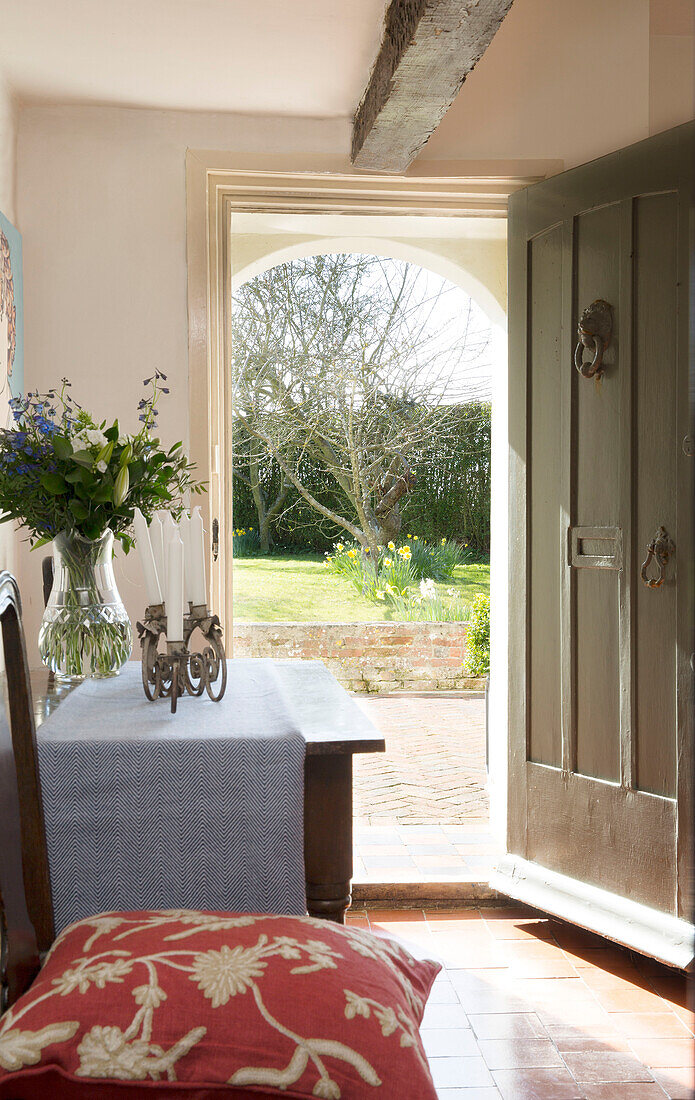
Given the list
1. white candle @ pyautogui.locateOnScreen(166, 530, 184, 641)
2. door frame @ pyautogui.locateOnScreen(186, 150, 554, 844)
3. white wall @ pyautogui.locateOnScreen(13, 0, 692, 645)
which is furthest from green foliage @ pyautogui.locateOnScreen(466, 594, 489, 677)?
white candle @ pyautogui.locateOnScreen(166, 530, 184, 641)

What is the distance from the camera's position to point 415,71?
215 cm

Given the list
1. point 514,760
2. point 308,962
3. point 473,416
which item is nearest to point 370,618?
point 473,416

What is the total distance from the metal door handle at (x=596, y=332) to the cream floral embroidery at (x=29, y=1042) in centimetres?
218

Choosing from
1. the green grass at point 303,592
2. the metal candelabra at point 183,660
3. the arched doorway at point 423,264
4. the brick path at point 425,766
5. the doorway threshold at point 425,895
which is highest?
the arched doorway at point 423,264

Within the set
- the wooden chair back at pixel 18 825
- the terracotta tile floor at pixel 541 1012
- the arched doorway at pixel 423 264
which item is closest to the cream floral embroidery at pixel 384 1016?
the wooden chair back at pixel 18 825

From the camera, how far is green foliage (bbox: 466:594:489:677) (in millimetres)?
6438

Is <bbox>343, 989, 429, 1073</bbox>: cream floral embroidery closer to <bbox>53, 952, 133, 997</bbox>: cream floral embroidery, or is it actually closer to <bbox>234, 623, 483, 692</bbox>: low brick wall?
<bbox>53, 952, 133, 997</bbox>: cream floral embroidery

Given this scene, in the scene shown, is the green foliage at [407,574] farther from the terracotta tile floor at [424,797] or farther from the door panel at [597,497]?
the door panel at [597,497]

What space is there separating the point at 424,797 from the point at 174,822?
3.12 meters

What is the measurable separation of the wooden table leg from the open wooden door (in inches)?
49.0

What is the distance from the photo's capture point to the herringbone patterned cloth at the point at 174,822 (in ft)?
4.44

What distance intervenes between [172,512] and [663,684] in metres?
1.46

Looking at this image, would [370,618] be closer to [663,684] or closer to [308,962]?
[663,684]

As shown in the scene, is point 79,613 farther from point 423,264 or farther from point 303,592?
point 303,592
